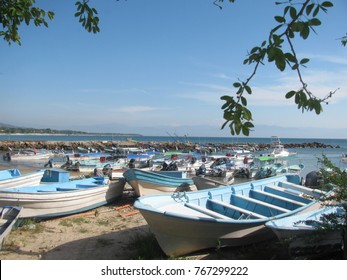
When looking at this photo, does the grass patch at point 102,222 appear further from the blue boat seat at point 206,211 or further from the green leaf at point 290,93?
the green leaf at point 290,93

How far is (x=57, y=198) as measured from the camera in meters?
9.80

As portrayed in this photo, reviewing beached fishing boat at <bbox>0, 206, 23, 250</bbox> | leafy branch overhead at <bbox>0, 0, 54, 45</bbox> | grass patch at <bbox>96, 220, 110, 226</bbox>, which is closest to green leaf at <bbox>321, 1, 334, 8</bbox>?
leafy branch overhead at <bbox>0, 0, 54, 45</bbox>

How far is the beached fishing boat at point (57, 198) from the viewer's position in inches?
356

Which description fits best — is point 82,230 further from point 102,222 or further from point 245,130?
point 245,130

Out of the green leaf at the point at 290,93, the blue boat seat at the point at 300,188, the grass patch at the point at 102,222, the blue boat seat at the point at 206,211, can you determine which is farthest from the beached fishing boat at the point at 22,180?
the green leaf at the point at 290,93

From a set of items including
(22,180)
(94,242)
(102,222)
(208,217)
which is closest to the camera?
(208,217)

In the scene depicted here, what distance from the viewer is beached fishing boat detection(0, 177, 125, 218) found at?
356 inches

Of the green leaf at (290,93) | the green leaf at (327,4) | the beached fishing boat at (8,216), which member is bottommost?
the beached fishing boat at (8,216)

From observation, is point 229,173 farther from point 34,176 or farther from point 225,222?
point 225,222

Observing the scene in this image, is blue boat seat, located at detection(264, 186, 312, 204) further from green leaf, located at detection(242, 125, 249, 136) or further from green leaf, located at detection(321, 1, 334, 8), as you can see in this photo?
green leaf, located at detection(321, 1, 334, 8)

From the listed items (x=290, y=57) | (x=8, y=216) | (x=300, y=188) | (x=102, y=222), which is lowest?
(x=102, y=222)

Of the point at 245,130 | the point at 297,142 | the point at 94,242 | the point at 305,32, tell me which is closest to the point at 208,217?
the point at 94,242

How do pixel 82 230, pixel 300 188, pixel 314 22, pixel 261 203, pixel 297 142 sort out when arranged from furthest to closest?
1. pixel 297 142
2. pixel 300 188
3. pixel 82 230
4. pixel 261 203
5. pixel 314 22

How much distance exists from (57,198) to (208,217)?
5446mm
